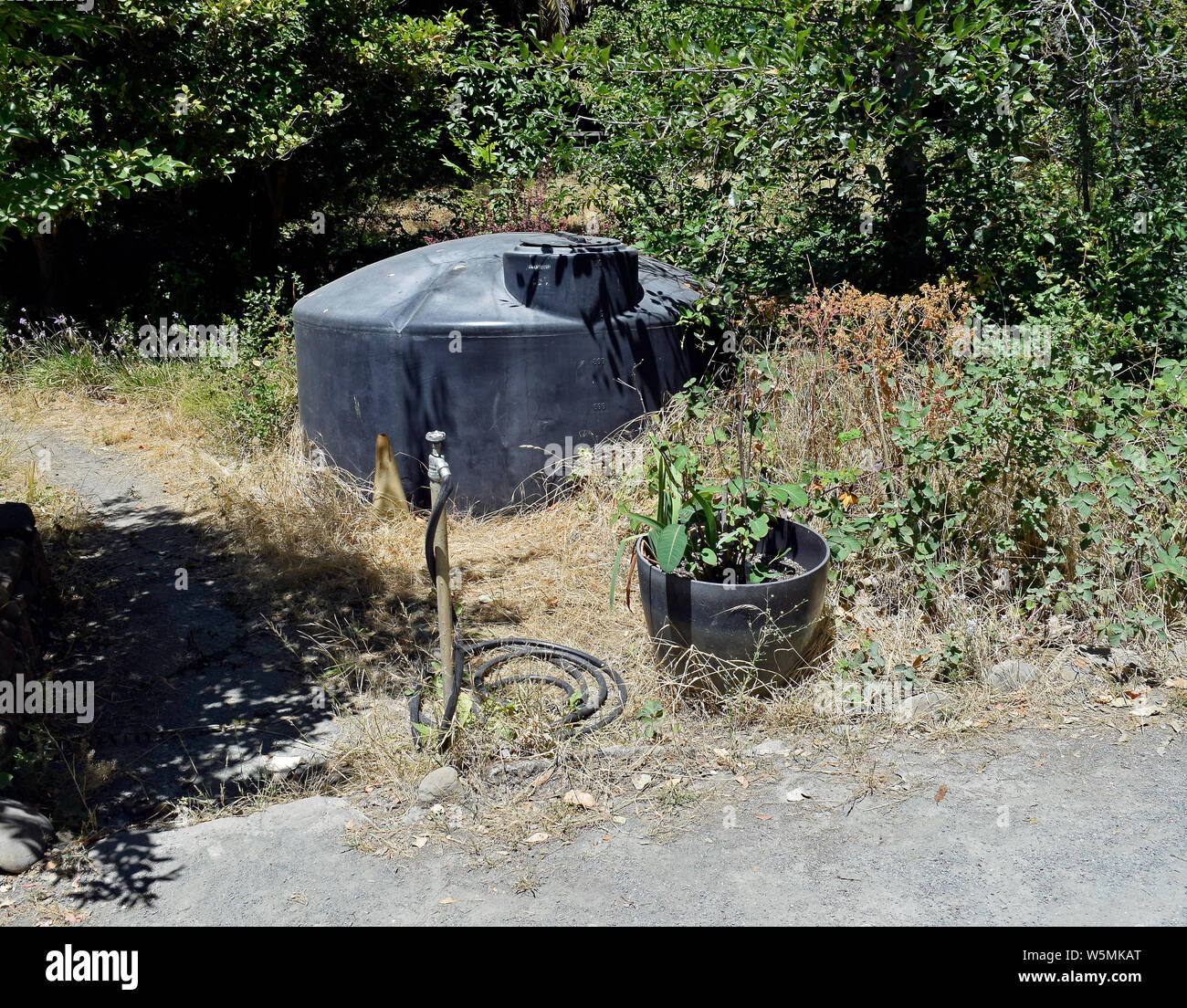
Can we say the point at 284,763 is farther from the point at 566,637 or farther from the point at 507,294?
the point at 507,294

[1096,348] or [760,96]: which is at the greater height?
[760,96]

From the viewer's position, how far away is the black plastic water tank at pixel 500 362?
241 inches

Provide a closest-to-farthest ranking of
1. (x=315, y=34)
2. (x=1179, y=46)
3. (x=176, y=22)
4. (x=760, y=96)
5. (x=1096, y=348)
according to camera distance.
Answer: (x=1096, y=348), (x=760, y=96), (x=1179, y=46), (x=176, y=22), (x=315, y=34)

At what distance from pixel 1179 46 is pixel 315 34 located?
699 centimetres

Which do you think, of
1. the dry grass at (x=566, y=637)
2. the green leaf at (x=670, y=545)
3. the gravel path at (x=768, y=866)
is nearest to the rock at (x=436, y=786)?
the dry grass at (x=566, y=637)

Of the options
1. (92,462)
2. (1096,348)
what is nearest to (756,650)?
(1096,348)

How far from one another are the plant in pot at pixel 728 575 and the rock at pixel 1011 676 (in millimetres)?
737

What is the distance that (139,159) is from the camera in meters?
7.72

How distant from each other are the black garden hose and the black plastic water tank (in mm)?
1680

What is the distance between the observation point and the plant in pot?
412 centimetres

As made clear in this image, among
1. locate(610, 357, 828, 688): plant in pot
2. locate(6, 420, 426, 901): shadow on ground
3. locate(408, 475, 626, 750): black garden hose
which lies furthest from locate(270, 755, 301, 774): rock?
locate(610, 357, 828, 688): plant in pot

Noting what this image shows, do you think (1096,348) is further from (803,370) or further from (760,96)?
(760,96)

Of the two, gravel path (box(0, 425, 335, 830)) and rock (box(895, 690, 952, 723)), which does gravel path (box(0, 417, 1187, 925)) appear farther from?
rock (box(895, 690, 952, 723))
